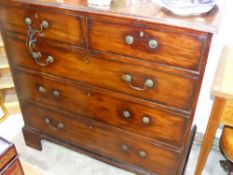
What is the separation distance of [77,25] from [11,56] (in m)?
0.52

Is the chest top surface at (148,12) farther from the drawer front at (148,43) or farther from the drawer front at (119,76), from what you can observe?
the drawer front at (119,76)

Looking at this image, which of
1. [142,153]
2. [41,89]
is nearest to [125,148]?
[142,153]

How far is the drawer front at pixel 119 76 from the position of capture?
1.10 meters

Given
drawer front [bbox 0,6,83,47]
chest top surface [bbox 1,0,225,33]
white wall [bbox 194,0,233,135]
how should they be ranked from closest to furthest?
chest top surface [bbox 1,0,225,33]
drawer front [bbox 0,6,83,47]
white wall [bbox 194,0,233,135]

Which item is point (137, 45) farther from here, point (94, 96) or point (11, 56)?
point (11, 56)

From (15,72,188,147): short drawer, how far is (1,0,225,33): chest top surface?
15.9 inches

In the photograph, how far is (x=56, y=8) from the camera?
3.75 feet

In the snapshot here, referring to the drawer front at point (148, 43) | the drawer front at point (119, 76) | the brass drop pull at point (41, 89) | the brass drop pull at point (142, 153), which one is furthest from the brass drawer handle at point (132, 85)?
the brass drop pull at point (41, 89)

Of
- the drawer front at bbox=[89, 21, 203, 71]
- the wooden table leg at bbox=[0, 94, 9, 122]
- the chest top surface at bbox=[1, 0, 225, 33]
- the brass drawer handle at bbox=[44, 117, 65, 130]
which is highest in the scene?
the chest top surface at bbox=[1, 0, 225, 33]

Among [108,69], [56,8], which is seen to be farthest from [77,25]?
[108,69]

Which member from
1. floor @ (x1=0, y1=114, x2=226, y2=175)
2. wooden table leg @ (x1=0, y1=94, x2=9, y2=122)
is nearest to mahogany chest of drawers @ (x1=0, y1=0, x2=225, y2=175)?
floor @ (x1=0, y1=114, x2=226, y2=175)

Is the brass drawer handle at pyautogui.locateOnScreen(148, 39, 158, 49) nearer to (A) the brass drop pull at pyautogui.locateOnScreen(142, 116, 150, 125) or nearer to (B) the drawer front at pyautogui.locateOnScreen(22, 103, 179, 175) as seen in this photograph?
(A) the brass drop pull at pyautogui.locateOnScreen(142, 116, 150, 125)

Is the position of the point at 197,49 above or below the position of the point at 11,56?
above

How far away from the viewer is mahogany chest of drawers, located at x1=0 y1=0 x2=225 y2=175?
3.34ft
